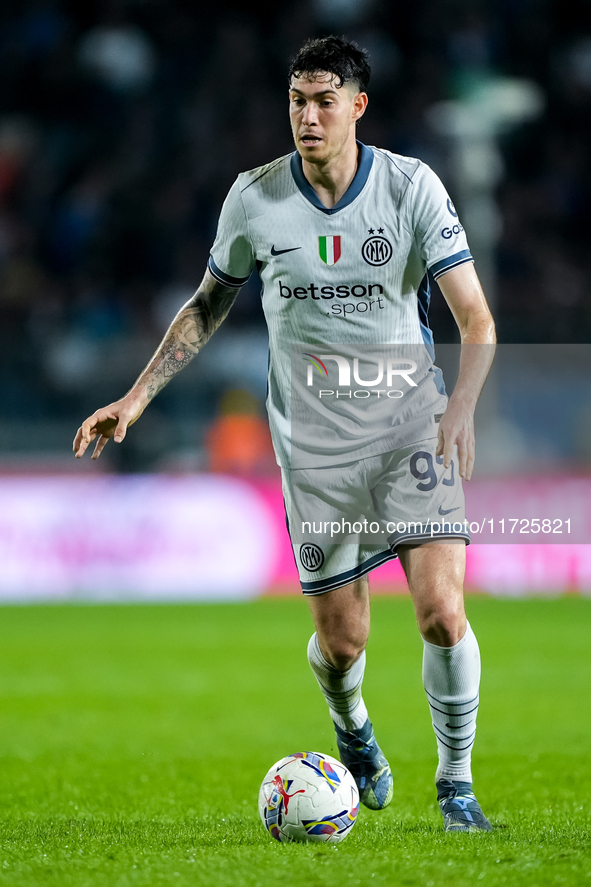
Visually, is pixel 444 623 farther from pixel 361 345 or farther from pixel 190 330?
pixel 190 330

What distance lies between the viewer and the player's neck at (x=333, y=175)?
441cm

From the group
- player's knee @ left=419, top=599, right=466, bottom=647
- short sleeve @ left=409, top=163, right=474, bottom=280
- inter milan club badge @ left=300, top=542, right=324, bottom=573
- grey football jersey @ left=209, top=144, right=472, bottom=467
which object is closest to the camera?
player's knee @ left=419, top=599, right=466, bottom=647

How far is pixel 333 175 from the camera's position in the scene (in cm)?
443

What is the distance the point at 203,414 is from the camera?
13914mm

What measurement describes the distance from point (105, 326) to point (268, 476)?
3723 millimetres

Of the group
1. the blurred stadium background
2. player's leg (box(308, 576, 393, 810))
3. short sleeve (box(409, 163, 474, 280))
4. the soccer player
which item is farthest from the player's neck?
the blurred stadium background

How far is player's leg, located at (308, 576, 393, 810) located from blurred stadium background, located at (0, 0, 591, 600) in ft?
28.0

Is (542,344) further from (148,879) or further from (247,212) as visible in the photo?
(148,879)

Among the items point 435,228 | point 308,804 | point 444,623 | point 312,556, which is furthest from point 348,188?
point 308,804

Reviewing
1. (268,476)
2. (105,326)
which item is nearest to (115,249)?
(105,326)

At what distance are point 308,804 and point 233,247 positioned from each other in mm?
2060

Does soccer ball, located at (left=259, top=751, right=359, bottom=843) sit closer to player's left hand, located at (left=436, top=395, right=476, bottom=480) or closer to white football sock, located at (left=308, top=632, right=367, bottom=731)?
white football sock, located at (left=308, top=632, right=367, bottom=731)

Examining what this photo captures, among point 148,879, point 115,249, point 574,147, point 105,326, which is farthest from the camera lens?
point 574,147

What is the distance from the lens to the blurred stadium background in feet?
44.2
